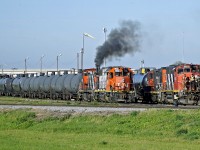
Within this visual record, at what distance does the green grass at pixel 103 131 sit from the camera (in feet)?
63.2

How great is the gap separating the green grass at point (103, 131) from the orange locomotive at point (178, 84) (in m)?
14.5

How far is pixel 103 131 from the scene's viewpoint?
24938mm

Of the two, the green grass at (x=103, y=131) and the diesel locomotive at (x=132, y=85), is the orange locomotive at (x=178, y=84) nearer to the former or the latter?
the diesel locomotive at (x=132, y=85)

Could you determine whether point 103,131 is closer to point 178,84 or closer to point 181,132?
point 181,132

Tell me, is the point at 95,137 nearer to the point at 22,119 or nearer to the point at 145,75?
the point at 22,119

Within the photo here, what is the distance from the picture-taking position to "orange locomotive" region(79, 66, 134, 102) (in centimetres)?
4872

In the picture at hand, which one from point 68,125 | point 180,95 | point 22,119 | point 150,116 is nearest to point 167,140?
point 150,116

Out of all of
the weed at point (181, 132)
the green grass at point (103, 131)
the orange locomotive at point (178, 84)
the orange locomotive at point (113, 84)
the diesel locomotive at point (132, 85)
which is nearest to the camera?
the green grass at point (103, 131)

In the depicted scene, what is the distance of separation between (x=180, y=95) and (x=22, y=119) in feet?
53.1

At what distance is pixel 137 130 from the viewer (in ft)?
79.5

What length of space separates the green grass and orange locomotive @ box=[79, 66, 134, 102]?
17010 mm

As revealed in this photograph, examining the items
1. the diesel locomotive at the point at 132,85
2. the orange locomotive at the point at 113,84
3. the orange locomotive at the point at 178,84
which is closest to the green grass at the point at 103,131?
the orange locomotive at the point at 178,84

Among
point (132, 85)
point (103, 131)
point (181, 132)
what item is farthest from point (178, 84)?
point (181, 132)

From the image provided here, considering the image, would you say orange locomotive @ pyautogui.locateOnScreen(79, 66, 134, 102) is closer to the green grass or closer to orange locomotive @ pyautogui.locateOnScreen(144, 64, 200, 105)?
orange locomotive @ pyautogui.locateOnScreen(144, 64, 200, 105)
